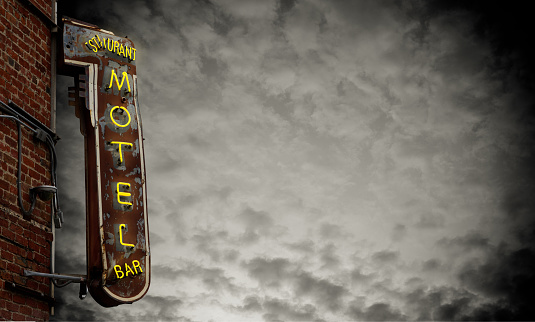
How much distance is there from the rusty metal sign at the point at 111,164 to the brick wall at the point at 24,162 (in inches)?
22.4

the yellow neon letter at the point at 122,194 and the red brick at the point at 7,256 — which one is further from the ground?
the yellow neon letter at the point at 122,194

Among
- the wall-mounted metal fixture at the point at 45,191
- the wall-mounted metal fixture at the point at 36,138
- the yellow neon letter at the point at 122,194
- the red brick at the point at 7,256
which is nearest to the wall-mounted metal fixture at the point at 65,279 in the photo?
the red brick at the point at 7,256

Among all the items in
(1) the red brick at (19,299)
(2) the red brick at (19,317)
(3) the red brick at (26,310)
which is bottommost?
(2) the red brick at (19,317)

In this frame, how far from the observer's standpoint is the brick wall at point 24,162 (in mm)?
7258

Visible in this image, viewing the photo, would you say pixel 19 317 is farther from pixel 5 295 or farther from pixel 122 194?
pixel 122 194

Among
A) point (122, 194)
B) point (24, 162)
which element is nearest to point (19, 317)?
point (24, 162)

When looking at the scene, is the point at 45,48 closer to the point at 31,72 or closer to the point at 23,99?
the point at 31,72

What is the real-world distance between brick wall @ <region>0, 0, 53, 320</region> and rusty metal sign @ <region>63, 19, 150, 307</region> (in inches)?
22.4

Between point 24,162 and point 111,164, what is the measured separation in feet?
4.27

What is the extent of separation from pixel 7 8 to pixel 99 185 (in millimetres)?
3027

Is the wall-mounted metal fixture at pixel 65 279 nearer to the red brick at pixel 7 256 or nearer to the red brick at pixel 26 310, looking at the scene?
the red brick at pixel 7 256

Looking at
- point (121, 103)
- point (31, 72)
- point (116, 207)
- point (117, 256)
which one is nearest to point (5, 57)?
point (31, 72)

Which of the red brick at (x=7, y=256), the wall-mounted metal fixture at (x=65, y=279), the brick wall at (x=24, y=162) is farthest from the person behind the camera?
the wall-mounted metal fixture at (x=65, y=279)

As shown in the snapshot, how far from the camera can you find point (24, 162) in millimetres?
7930
